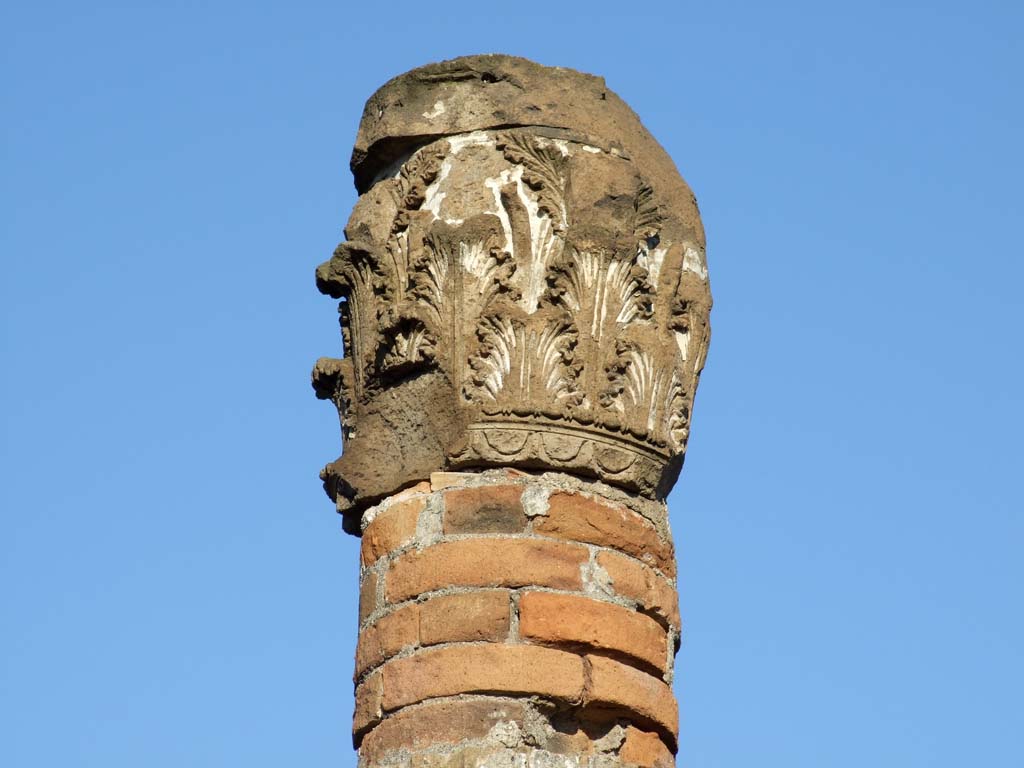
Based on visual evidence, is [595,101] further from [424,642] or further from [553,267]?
[424,642]

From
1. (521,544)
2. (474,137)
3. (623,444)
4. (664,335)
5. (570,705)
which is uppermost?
(474,137)

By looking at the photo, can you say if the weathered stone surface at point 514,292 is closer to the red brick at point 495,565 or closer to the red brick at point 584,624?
the red brick at point 495,565

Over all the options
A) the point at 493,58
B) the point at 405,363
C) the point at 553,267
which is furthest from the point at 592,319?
the point at 493,58

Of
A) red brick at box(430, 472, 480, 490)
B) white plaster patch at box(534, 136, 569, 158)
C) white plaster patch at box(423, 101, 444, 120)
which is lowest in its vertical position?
red brick at box(430, 472, 480, 490)

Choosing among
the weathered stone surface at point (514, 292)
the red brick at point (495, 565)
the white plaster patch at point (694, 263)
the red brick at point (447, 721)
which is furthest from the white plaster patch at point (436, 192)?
the red brick at point (447, 721)

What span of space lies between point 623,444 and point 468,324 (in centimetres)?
63

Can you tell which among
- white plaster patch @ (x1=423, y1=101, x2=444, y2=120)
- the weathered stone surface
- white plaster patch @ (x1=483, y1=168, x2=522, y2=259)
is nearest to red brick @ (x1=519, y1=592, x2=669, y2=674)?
the weathered stone surface

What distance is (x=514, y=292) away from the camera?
6.25m

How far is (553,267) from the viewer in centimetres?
627

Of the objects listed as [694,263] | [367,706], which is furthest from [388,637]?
[694,263]

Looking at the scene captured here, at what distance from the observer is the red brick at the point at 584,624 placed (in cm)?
580

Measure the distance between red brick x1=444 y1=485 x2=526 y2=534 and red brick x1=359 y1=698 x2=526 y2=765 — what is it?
563 mm

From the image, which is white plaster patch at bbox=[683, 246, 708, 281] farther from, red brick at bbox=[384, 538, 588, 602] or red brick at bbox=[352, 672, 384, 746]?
red brick at bbox=[352, 672, 384, 746]

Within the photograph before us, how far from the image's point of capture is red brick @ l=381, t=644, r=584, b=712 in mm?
5707
